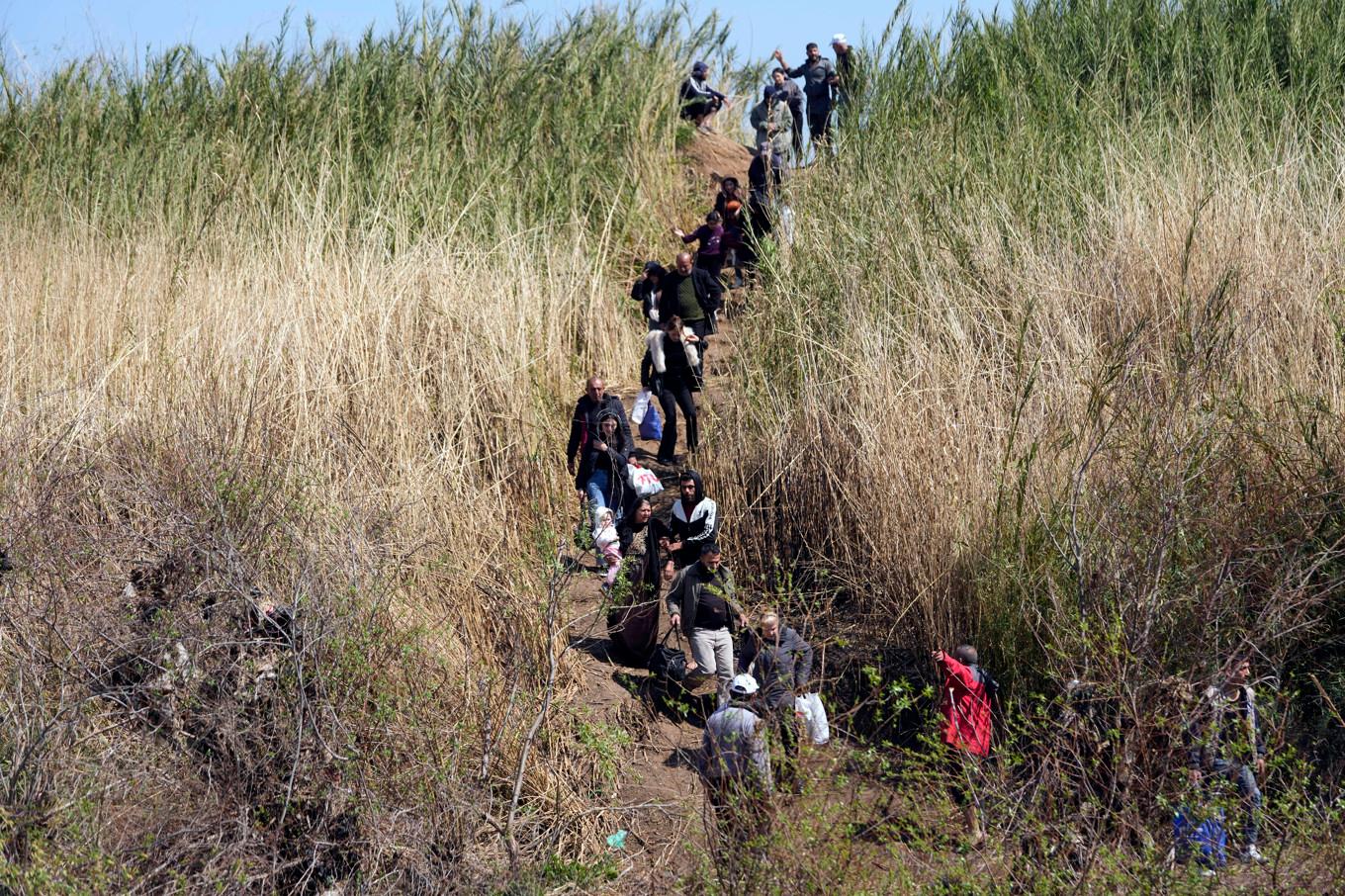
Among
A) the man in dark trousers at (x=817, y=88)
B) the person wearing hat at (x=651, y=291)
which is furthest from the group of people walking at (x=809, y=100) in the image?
the person wearing hat at (x=651, y=291)

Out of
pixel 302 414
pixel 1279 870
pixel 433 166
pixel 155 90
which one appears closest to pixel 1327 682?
pixel 1279 870

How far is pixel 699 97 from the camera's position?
18.4 meters

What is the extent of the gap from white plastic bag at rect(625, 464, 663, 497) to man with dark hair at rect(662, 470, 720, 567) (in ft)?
1.98

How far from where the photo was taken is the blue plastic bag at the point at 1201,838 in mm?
6481

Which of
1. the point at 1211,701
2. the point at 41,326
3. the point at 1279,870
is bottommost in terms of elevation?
the point at 1279,870

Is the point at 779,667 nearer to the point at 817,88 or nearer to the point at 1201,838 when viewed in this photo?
the point at 1201,838

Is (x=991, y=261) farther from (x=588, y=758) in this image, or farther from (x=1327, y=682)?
(x=588, y=758)

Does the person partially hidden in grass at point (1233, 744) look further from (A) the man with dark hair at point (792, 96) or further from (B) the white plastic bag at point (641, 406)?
(A) the man with dark hair at point (792, 96)

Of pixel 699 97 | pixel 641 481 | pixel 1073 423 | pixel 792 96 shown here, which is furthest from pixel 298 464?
pixel 699 97

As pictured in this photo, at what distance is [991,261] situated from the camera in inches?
457

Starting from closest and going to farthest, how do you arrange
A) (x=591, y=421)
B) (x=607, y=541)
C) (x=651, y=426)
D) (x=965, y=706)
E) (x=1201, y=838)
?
(x=1201, y=838)
(x=965, y=706)
(x=607, y=541)
(x=591, y=421)
(x=651, y=426)

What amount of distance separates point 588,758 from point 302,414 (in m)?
3.50

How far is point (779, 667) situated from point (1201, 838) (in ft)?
8.15

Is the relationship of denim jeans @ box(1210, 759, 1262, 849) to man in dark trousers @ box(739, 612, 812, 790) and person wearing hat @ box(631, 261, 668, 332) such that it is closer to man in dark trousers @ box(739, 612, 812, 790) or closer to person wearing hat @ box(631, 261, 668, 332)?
man in dark trousers @ box(739, 612, 812, 790)
